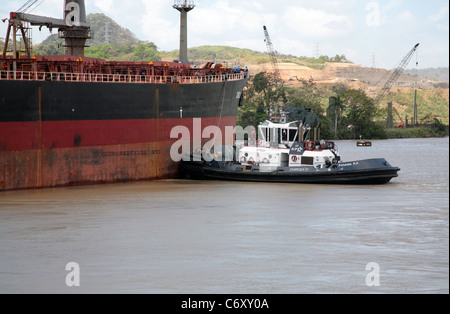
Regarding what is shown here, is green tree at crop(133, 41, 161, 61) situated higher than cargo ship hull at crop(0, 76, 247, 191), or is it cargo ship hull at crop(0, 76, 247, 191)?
green tree at crop(133, 41, 161, 61)

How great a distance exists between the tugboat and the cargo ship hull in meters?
2.21

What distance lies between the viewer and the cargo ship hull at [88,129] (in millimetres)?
23859

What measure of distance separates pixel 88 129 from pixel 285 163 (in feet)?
27.3

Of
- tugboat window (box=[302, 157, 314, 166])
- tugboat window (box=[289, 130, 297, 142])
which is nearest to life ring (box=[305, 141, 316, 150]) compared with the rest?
tugboat window (box=[302, 157, 314, 166])

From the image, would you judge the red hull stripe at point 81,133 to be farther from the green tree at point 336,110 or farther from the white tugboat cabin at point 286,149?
the green tree at point 336,110

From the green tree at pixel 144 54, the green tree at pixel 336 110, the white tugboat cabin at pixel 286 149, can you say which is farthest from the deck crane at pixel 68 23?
the green tree at pixel 144 54

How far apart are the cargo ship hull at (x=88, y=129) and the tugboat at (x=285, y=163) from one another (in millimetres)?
2213

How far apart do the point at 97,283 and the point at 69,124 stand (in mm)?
13911

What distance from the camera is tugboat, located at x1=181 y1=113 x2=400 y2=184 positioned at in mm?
24984

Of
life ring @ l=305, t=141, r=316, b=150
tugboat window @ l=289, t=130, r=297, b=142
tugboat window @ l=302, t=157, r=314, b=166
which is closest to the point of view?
tugboat window @ l=302, t=157, r=314, b=166

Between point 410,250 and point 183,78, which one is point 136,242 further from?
point 183,78

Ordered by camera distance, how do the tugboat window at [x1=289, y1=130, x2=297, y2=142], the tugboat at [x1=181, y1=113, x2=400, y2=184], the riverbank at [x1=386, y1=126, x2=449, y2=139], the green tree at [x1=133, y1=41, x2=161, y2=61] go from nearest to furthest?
the tugboat at [x1=181, y1=113, x2=400, y2=184] < the tugboat window at [x1=289, y1=130, x2=297, y2=142] < the riverbank at [x1=386, y1=126, x2=449, y2=139] < the green tree at [x1=133, y1=41, x2=161, y2=61]

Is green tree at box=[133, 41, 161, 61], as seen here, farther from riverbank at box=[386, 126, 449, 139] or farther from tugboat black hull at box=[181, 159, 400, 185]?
tugboat black hull at box=[181, 159, 400, 185]

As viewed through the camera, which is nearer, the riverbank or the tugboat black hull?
the tugboat black hull
